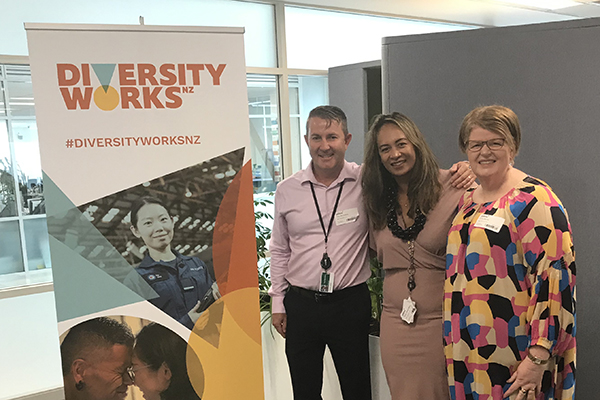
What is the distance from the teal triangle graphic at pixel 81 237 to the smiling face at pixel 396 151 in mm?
1068

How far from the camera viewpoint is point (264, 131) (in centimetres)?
405

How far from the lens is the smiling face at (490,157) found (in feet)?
5.57

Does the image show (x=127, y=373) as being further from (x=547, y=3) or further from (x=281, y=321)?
(x=547, y=3)

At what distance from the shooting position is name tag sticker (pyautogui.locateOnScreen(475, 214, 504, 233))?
5.42ft

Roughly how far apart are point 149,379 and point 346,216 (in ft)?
3.40

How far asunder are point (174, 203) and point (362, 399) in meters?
1.23

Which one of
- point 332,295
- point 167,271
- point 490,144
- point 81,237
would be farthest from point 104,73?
point 490,144

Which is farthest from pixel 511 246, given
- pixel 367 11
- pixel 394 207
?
pixel 367 11

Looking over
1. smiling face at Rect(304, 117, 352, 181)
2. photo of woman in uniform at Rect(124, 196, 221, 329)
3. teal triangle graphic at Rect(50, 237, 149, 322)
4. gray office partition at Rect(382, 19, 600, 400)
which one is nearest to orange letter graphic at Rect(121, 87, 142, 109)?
photo of woman in uniform at Rect(124, 196, 221, 329)

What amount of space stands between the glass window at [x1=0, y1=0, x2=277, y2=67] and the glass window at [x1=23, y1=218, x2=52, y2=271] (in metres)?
1.05

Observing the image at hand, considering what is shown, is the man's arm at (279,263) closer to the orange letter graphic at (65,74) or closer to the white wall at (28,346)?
the orange letter graphic at (65,74)

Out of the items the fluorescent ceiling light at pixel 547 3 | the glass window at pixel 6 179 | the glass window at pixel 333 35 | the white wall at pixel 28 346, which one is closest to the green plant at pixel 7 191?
the glass window at pixel 6 179

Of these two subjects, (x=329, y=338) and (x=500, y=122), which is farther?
(x=329, y=338)

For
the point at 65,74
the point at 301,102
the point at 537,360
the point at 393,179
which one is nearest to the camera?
the point at 537,360
